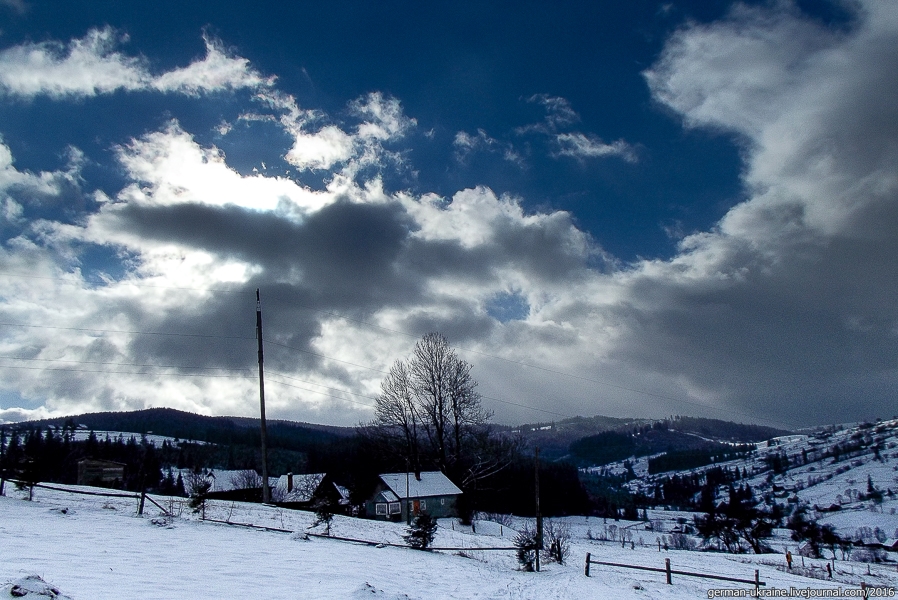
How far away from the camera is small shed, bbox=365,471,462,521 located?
51250 millimetres

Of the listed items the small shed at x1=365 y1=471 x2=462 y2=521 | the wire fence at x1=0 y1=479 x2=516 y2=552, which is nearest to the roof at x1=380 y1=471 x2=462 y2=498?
the small shed at x1=365 y1=471 x2=462 y2=521

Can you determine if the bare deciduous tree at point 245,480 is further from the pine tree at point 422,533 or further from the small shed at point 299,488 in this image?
the pine tree at point 422,533

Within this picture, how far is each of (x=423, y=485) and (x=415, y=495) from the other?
6.94 feet

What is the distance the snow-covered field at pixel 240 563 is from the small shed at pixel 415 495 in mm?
23738

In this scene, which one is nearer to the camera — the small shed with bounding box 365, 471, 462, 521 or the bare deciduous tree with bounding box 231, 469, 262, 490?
the small shed with bounding box 365, 471, 462, 521

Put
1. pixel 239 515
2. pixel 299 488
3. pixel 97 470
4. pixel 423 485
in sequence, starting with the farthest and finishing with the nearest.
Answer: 1. pixel 97 470
2. pixel 299 488
3. pixel 423 485
4. pixel 239 515

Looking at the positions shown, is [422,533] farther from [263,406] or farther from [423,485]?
[423,485]

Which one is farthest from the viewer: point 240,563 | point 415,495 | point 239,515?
point 415,495

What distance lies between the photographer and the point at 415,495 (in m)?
50.8

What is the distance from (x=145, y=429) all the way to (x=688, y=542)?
17984cm

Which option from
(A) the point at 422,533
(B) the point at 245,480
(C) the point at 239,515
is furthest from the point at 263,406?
(B) the point at 245,480

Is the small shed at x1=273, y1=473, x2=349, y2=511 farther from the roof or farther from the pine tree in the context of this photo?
the pine tree

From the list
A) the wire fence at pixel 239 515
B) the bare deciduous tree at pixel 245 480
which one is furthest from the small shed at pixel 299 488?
the wire fence at pixel 239 515

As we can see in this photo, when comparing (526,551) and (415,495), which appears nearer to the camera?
(526,551)
